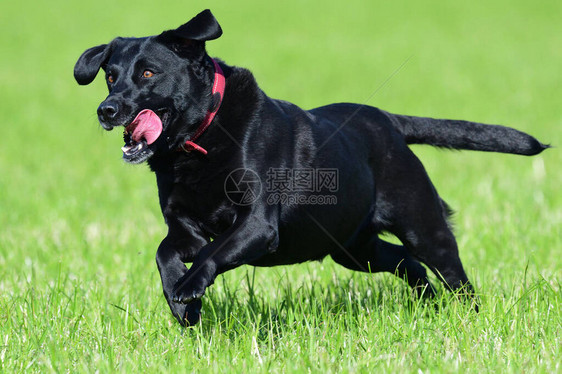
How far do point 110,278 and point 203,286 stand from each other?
2.14 metres

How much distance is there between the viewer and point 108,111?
330 cm

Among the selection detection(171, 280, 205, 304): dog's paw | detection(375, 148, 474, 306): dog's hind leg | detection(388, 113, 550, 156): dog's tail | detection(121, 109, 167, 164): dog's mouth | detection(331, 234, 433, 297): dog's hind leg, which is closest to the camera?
detection(171, 280, 205, 304): dog's paw

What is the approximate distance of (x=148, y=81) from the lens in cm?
346

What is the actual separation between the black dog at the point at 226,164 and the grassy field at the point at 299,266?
1.18 feet

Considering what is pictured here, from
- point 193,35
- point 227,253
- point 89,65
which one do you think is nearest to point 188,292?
point 227,253

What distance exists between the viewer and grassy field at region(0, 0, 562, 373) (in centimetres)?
323

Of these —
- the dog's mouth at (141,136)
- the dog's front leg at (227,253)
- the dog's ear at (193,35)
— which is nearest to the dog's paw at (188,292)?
the dog's front leg at (227,253)

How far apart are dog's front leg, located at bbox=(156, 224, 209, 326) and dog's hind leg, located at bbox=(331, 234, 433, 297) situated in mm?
1089

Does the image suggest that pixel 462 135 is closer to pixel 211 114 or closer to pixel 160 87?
pixel 211 114

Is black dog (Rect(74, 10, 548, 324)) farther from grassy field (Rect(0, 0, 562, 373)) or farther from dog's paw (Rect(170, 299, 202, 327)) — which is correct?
grassy field (Rect(0, 0, 562, 373))

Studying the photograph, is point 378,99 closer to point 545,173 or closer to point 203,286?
point 545,173

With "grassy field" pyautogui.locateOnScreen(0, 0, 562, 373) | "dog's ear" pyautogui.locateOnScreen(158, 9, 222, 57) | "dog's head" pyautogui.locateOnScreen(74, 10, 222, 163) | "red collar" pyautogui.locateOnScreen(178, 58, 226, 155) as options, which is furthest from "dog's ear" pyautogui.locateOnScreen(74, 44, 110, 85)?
"grassy field" pyautogui.locateOnScreen(0, 0, 562, 373)

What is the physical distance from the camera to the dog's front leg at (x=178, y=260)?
136 inches

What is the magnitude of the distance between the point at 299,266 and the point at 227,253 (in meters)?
2.27
